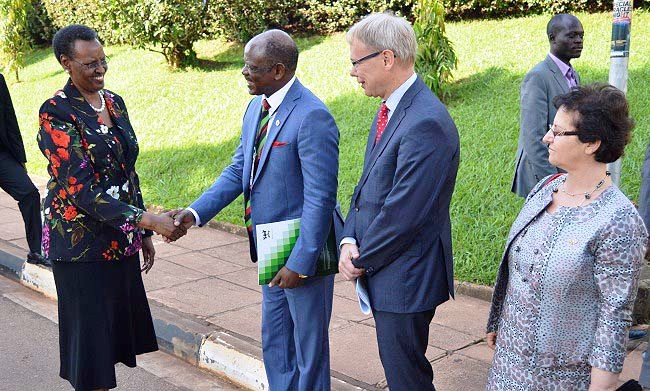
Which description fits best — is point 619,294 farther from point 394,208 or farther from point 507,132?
point 507,132

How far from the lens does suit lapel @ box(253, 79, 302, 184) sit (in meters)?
3.24

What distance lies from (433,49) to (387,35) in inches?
258

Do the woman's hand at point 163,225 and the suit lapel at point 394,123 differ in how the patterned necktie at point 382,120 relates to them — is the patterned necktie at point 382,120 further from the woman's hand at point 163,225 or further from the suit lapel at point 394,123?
the woman's hand at point 163,225

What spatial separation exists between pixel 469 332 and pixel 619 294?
2.51 meters

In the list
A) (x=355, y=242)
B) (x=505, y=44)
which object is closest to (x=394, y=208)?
(x=355, y=242)

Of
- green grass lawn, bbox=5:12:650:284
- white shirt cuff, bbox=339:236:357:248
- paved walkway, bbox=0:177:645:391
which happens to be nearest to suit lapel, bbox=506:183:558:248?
white shirt cuff, bbox=339:236:357:248

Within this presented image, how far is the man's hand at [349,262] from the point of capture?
2.88 metres

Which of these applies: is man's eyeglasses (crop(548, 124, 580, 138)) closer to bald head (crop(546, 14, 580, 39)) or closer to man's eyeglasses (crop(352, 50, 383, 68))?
man's eyeglasses (crop(352, 50, 383, 68))

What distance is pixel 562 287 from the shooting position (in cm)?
234

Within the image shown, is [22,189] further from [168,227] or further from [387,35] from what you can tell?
[387,35]

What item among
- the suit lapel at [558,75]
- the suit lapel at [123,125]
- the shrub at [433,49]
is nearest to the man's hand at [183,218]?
the suit lapel at [123,125]

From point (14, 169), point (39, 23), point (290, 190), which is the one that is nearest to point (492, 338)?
point (290, 190)

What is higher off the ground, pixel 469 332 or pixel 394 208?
pixel 394 208

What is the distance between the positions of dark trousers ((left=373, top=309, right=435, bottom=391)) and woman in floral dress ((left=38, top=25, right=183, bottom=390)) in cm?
125
